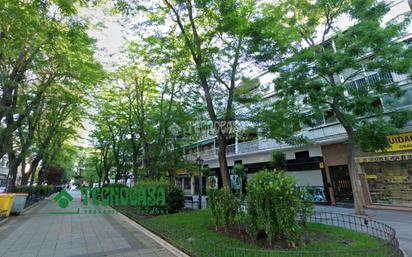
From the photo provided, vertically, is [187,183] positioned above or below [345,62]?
below

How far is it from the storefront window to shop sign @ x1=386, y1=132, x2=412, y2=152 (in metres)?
0.93

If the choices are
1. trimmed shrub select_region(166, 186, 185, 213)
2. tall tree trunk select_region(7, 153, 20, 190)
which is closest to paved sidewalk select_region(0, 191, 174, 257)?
trimmed shrub select_region(166, 186, 185, 213)

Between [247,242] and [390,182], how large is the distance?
37.3ft

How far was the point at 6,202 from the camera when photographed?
37.2 feet

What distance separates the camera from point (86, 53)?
11.4 meters

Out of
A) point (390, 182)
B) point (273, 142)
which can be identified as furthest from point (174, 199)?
point (390, 182)

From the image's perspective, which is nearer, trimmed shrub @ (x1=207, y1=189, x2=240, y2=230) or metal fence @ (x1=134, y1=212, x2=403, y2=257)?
metal fence @ (x1=134, y1=212, x2=403, y2=257)

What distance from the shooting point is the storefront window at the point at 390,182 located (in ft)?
39.5

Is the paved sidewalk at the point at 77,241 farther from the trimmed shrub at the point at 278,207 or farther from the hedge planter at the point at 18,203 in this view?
the hedge planter at the point at 18,203

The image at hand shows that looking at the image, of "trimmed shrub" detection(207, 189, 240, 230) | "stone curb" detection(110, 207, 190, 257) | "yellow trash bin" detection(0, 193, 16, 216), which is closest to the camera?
"stone curb" detection(110, 207, 190, 257)

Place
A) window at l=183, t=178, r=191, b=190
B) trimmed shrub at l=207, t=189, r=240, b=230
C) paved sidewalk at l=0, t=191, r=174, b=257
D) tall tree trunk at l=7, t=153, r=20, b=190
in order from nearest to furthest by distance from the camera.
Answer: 1. paved sidewalk at l=0, t=191, r=174, b=257
2. trimmed shrub at l=207, t=189, r=240, b=230
3. tall tree trunk at l=7, t=153, r=20, b=190
4. window at l=183, t=178, r=191, b=190

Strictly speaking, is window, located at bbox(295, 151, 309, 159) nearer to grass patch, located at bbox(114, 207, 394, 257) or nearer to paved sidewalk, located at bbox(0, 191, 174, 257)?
grass patch, located at bbox(114, 207, 394, 257)

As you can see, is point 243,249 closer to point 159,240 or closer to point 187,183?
point 159,240

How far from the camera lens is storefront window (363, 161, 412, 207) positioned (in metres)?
12.0
